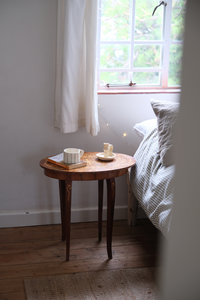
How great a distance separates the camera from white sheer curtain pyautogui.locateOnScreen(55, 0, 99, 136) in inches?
65.4

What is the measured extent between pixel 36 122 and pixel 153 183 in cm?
91

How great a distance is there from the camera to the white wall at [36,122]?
67.9 inches

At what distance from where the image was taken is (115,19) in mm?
1920

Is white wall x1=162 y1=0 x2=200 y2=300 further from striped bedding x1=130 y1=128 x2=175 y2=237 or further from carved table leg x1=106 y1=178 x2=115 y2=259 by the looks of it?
carved table leg x1=106 y1=178 x2=115 y2=259

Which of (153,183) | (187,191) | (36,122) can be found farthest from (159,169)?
(187,191)

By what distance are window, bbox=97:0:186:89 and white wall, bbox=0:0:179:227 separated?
19cm

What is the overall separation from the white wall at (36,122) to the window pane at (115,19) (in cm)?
36

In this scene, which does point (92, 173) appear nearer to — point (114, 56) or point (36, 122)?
point (36, 122)

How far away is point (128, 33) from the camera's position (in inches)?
77.6

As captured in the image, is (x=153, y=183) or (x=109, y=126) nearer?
(x=153, y=183)

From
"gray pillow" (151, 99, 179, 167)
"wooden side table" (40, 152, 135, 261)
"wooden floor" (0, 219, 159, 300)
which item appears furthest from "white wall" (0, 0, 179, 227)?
"gray pillow" (151, 99, 179, 167)

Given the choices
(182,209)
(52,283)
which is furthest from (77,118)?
(182,209)

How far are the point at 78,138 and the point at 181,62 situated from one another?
1823mm

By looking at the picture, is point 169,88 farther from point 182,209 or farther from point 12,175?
point 182,209
